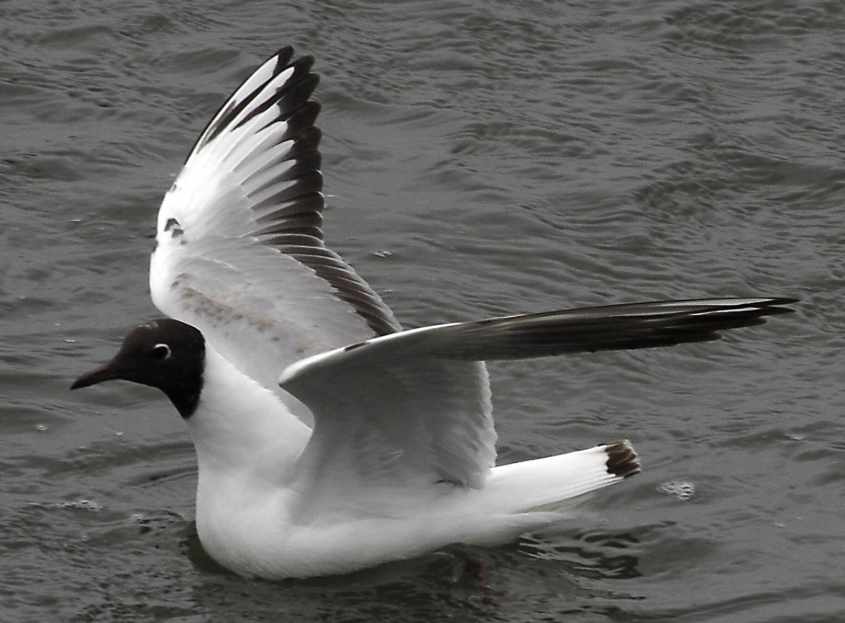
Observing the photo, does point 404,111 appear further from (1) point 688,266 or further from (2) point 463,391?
(2) point 463,391

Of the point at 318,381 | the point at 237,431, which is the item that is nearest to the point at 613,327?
the point at 318,381

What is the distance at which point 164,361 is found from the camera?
7.09 m

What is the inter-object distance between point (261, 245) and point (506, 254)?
6.60 ft

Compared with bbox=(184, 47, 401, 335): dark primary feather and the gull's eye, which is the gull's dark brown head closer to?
the gull's eye

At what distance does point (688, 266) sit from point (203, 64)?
10.7 feet

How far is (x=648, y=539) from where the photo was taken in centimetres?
749

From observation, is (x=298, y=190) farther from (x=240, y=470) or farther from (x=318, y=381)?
(x=318, y=381)

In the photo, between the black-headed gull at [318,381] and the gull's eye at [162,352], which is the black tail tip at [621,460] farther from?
the gull's eye at [162,352]

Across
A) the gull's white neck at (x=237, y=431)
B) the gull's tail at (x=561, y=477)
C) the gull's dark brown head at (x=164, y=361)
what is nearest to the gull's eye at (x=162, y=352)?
the gull's dark brown head at (x=164, y=361)

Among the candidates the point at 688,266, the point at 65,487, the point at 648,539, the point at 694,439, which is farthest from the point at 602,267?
the point at 65,487

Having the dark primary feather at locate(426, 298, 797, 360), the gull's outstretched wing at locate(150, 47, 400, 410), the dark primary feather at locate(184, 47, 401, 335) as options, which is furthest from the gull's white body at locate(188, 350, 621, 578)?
the dark primary feather at locate(426, 298, 797, 360)

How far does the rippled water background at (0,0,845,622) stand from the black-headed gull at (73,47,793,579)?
0.19m

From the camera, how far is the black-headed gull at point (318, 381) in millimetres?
6215

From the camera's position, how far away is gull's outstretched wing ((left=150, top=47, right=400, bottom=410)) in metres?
7.76
